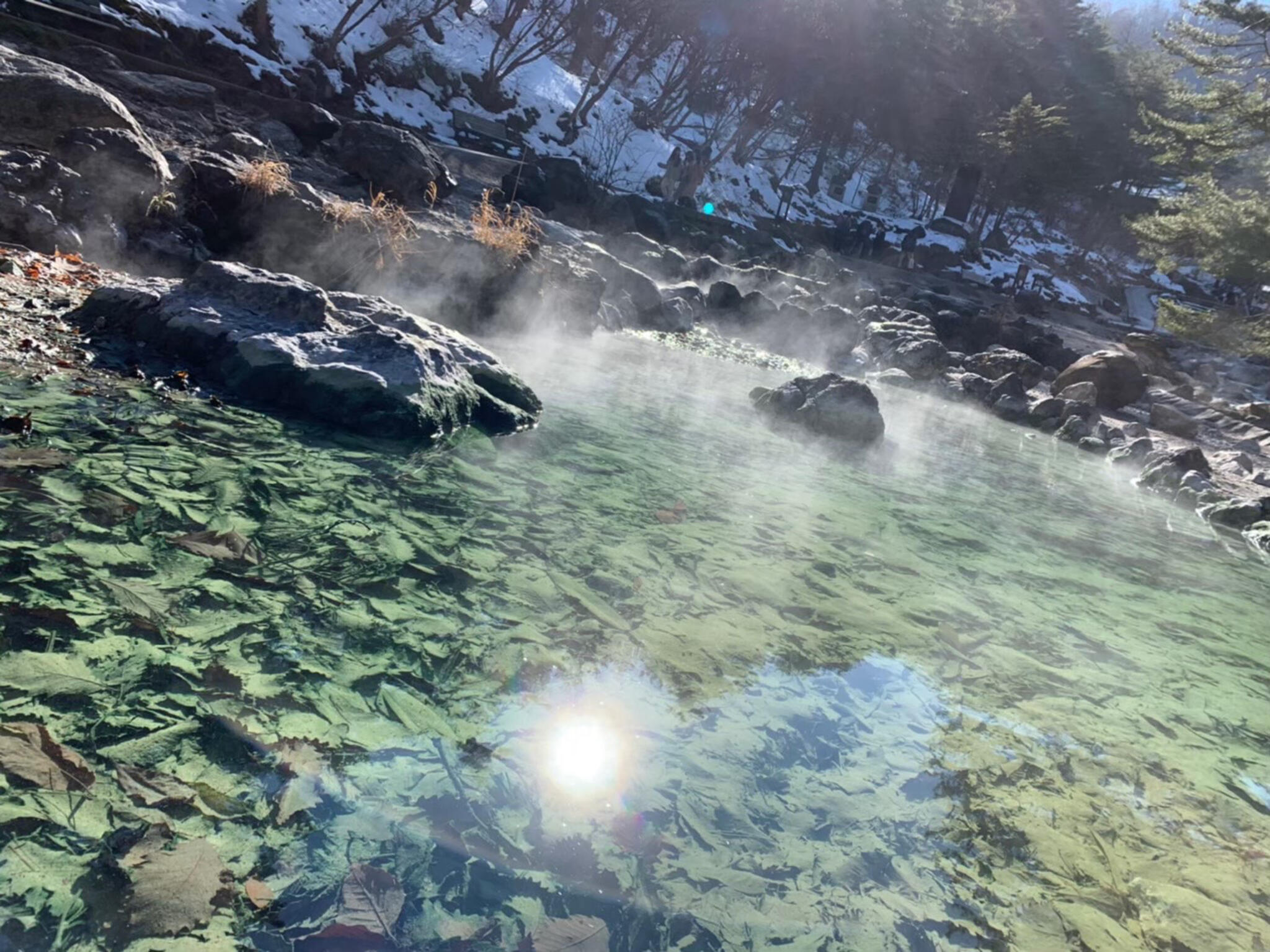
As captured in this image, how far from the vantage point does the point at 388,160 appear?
13078mm

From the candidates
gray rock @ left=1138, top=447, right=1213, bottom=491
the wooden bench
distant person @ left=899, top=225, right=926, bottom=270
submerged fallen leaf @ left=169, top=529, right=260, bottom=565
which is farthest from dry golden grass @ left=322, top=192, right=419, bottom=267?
distant person @ left=899, top=225, right=926, bottom=270

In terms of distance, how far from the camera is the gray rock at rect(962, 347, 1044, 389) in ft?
63.5

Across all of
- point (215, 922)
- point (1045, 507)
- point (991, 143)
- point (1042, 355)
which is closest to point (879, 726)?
point (215, 922)

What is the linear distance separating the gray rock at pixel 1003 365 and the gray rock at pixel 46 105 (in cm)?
1845

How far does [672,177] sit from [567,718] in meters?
39.1

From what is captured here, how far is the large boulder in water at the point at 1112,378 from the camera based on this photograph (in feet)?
59.0

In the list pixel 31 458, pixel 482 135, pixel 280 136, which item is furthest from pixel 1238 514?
pixel 482 135

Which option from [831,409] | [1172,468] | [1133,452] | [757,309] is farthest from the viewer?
[757,309]

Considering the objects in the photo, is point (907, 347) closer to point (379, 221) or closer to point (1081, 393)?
point (1081, 393)

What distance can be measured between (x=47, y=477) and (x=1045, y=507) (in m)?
8.92

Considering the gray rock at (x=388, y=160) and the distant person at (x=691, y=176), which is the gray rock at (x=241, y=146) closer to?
the gray rock at (x=388, y=160)

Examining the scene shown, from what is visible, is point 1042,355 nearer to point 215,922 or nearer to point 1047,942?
point 1047,942

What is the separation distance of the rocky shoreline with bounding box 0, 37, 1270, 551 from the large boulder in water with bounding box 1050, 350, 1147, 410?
0.05m

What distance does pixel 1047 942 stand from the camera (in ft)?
7.25
